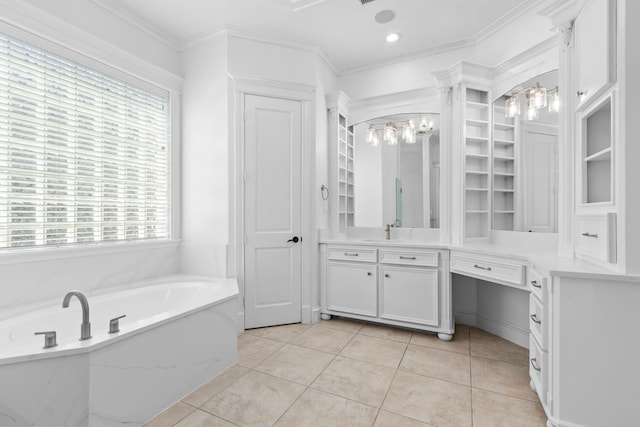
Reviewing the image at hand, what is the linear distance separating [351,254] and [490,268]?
125cm

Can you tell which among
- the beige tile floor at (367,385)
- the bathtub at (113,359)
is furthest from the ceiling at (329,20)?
the beige tile floor at (367,385)

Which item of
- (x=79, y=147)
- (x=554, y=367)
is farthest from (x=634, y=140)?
(x=79, y=147)

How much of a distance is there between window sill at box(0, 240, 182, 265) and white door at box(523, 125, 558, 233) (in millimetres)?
3365

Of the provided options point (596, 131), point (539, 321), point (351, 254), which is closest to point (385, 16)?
point (596, 131)

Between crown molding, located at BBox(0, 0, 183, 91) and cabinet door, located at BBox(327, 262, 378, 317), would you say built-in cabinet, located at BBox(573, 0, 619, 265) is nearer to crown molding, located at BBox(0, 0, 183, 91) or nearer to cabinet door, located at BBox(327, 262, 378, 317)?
cabinet door, located at BBox(327, 262, 378, 317)

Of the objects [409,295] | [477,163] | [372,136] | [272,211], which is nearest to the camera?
[409,295]

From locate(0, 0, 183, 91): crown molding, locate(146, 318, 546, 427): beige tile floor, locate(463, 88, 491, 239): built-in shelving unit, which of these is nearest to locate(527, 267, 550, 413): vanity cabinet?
locate(146, 318, 546, 427): beige tile floor

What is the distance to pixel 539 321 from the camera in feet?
5.66

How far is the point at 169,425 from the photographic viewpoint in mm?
1644

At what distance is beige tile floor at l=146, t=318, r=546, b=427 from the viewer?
1.69 m

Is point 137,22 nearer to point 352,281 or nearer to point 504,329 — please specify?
point 352,281

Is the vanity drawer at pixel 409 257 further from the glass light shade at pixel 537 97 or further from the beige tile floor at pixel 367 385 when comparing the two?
the glass light shade at pixel 537 97

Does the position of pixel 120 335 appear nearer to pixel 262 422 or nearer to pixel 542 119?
pixel 262 422

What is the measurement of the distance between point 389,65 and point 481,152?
1454mm
